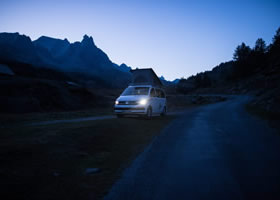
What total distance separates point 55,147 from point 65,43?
17860 centimetres

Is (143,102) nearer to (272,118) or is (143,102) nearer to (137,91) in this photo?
(137,91)

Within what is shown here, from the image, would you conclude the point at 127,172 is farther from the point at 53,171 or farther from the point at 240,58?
the point at 240,58

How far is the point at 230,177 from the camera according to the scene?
10.1ft

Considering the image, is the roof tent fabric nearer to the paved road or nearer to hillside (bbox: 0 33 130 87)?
the paved road

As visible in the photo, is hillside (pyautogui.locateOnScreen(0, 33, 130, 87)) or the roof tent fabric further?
hillside (pyautogui.locateOnScreen(0, 33, 130, 87))

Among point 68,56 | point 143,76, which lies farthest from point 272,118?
point 68,56

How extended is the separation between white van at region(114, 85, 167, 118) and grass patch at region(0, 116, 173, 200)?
390 cm

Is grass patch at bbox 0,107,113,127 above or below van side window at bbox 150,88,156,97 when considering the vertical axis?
below

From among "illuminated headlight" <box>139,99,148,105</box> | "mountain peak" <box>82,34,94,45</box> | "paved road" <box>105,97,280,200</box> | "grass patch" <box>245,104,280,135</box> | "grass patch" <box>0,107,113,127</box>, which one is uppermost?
"mountain peak" <box>82,34,94,45</box>

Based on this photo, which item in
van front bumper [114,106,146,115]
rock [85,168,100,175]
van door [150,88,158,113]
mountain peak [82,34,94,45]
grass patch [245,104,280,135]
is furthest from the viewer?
mountain peak [82,34,94,45]

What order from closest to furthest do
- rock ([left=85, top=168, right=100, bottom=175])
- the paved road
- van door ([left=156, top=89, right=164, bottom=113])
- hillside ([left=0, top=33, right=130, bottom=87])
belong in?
1. the paved road
2. rock ([left=85, top=168, right=100, bottom=175])
3. van door ([left=156, top=89, right=164, bottom=113])
4. hillside ([left=0, top=33, right=130, bottom=87])

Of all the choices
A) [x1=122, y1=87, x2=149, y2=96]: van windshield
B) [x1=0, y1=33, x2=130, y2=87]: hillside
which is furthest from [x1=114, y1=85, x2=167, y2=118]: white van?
[x1=0, y1=33, x2=130, y2=87]: hillside

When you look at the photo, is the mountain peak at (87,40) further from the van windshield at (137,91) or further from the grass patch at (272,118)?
the grass patch at (272,118)

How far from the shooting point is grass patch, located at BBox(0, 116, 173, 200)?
2.65m
